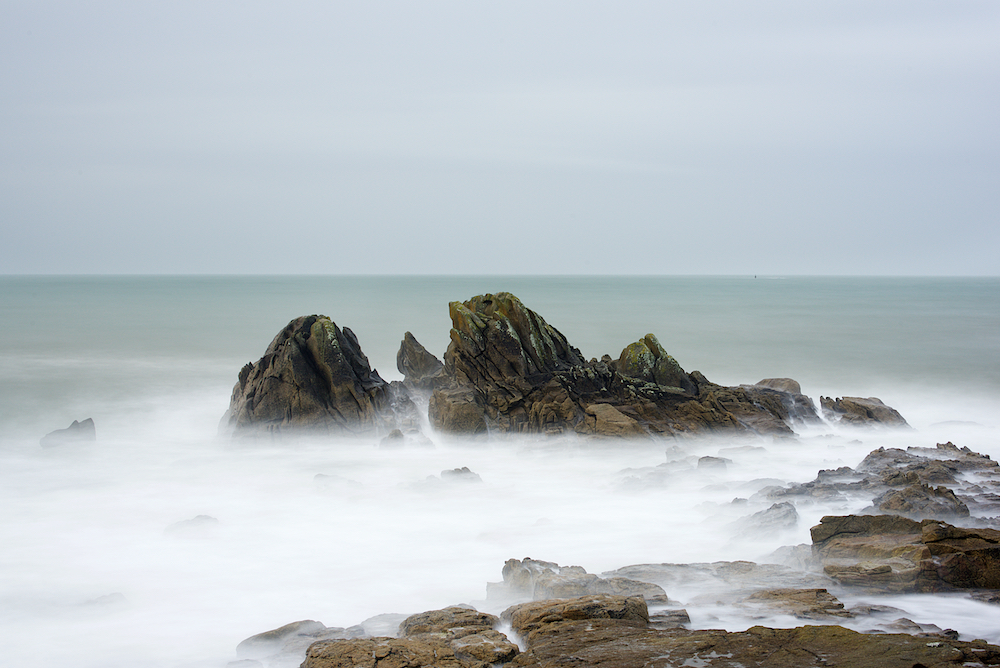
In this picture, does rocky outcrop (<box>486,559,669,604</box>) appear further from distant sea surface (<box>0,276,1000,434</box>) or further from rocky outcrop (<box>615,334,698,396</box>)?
distant sea surface (<box>0,276,1000,434</box>)

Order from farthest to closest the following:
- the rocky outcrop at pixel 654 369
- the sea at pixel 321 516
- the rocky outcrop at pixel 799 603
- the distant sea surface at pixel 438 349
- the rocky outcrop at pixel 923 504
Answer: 1. the distant sea surface at pixel 438 349
2. the rocky outcrop at pixel 654 369
3. the rocky outcrop at pixel 923 504
4. the sea at pixel 321 516
5. the rocky outcrop at pixel 799 603

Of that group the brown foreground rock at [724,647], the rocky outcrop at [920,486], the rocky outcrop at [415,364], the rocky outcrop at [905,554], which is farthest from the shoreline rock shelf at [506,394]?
the brown foreground rock at [724,647]

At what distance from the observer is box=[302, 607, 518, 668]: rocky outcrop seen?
552 cm

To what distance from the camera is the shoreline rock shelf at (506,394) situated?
49.6 ft

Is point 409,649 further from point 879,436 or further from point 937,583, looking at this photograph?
point 879,436

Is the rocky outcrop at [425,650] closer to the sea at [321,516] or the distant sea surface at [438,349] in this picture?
the sea at [321,516]

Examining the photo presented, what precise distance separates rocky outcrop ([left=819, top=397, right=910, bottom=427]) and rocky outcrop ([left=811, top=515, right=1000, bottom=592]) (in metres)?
8.31

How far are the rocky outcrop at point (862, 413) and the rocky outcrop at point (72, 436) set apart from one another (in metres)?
16.9

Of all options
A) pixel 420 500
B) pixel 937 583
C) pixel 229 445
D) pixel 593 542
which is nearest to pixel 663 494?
pixel 593 542

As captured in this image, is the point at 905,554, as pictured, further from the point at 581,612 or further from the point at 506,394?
the point at 506,394

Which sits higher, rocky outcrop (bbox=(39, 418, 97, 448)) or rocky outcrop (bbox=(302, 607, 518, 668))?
rocky outcrop (bbox=(302, 607, 518, 668))

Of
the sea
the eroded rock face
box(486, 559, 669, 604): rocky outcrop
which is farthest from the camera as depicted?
the sea

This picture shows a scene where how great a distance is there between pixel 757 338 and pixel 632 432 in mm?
24653

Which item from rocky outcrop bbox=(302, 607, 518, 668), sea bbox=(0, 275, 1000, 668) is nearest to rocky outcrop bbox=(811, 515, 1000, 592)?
sea bbox=(0, 275, 1000, 668)
